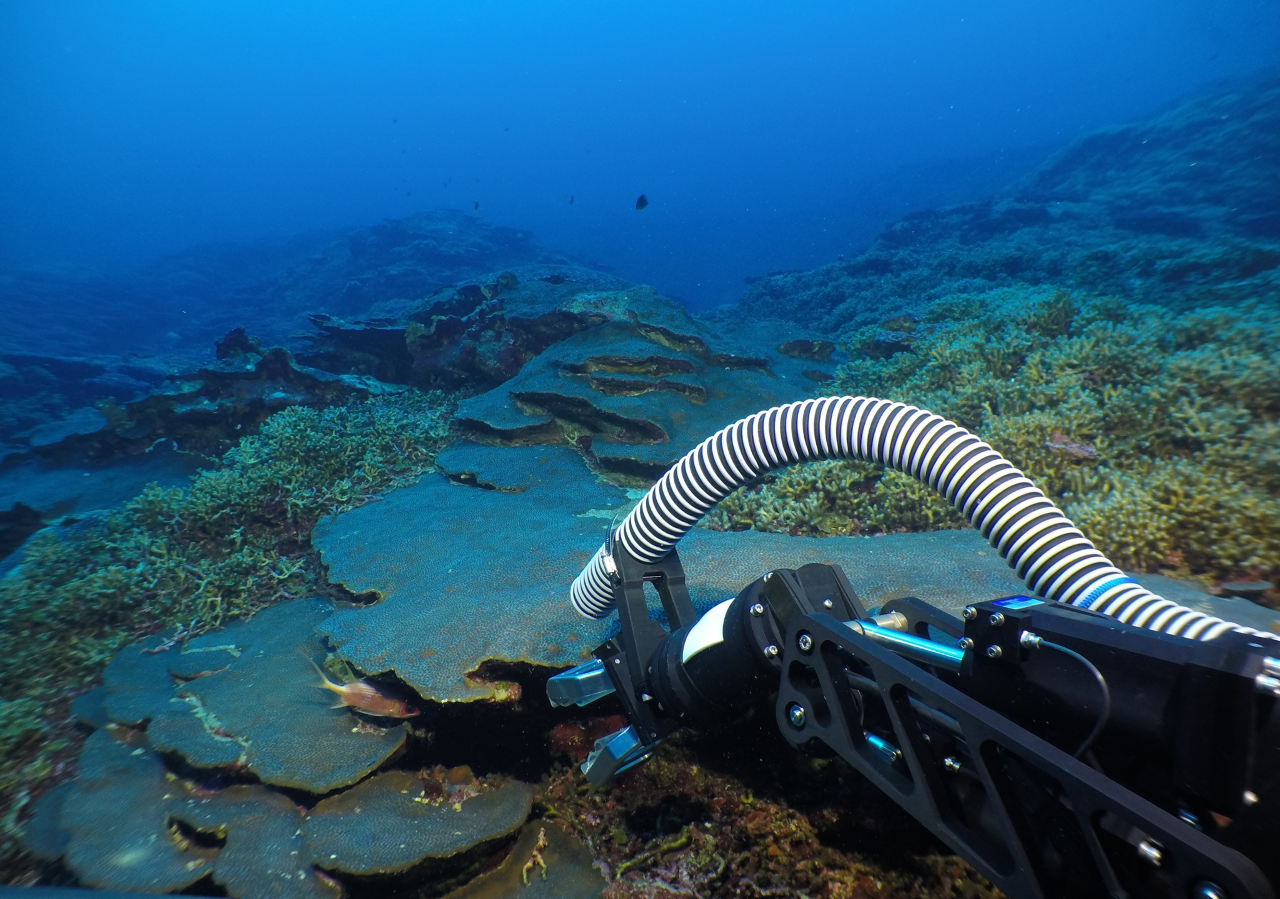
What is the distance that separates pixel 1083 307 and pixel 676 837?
10.1 meters

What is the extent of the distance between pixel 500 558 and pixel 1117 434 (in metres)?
6.48

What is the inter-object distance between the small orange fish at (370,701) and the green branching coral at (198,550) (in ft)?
8.63

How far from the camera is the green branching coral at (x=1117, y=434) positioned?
427 centimetres

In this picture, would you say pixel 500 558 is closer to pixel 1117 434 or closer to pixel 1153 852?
pixel 1153 852

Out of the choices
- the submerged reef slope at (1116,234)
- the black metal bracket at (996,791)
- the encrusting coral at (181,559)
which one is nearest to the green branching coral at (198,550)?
the encrusting coral at (181,559)

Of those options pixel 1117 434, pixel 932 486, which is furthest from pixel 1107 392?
pixel 932 486

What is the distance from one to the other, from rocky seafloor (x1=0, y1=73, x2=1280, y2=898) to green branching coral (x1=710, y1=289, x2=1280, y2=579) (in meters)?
0.03

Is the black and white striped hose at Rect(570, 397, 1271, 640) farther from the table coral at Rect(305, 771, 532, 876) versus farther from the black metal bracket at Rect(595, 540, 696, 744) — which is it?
the table coral at Rect(305, 771, 532, 876)

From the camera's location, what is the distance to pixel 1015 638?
4.79ft

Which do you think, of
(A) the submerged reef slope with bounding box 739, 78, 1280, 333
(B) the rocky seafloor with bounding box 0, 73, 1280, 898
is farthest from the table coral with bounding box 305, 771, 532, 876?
(A) the submerged reef slope with bounding box 739, 78, 1280, 333

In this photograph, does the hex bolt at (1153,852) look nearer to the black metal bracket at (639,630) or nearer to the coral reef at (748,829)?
the coral reef at (748,829)

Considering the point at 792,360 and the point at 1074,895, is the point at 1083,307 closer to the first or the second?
the point at 792,360

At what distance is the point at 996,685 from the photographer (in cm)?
158

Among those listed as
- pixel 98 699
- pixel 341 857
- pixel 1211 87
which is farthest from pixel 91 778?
pixel 1211 87
